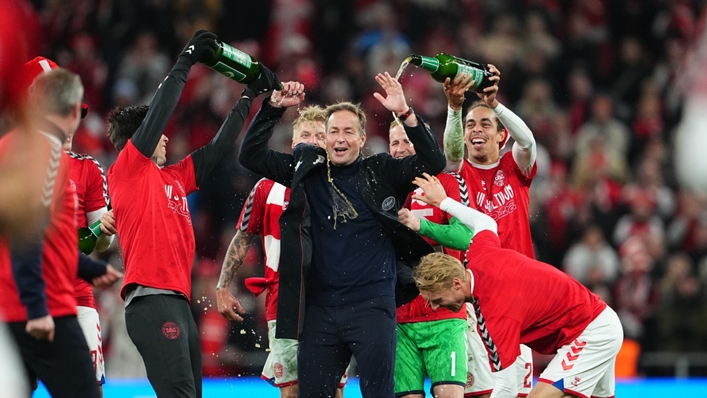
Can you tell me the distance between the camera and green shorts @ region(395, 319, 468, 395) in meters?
6.74

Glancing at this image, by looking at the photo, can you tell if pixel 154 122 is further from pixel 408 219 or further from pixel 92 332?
pixel 408 219

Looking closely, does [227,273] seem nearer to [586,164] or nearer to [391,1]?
[586,164]

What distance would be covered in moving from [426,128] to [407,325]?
5.27ft

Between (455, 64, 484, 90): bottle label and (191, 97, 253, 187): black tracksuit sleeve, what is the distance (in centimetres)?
138

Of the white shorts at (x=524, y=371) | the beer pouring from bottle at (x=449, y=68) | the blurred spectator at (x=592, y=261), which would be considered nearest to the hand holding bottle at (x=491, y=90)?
the beer pouring from bottle at (x=449, y=68)

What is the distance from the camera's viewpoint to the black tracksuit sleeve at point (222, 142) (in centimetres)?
636

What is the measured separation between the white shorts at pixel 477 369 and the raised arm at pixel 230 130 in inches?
85.1

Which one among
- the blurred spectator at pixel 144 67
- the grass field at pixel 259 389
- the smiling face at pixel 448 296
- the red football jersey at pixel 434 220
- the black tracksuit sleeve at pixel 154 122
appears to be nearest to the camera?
the black tracksuit sleeve at pixel 154 122

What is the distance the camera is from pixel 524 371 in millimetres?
7133

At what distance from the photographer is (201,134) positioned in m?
13.3

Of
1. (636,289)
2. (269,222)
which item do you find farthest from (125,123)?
(636,289)

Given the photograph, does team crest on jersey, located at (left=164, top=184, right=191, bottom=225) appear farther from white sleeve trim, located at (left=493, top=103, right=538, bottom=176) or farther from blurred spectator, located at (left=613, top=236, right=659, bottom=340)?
blurred spectator, located at (left=613, top=236, right=659, bottom=340)

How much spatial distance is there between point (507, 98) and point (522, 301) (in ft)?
29.0

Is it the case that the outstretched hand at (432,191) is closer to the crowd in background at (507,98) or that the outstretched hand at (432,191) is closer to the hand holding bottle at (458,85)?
the hand holding bottle at (458,85)
